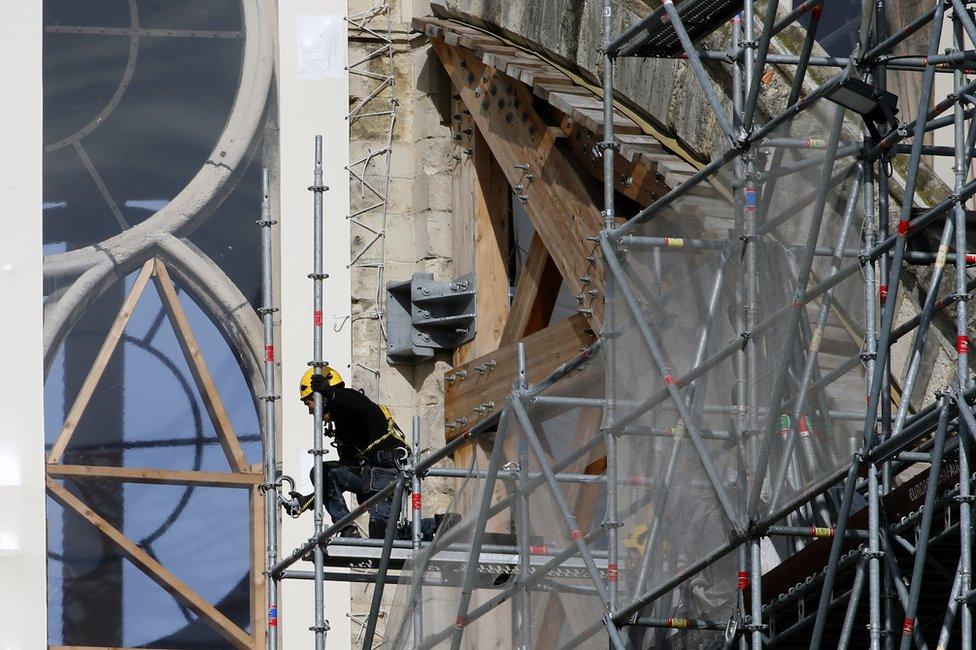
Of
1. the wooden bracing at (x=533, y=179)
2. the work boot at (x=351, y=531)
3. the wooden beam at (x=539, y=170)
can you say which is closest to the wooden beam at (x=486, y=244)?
the wooden bracing at (x=533, y=179)

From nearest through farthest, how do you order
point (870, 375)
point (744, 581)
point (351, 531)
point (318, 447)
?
point (870, 375) < point (744, 581) < point (318, 447) < point (351, 531)

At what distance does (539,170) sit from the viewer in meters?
17.5

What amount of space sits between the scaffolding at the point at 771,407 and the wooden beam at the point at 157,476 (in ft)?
22.3

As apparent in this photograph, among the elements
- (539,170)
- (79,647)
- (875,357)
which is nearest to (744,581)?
(875,357)

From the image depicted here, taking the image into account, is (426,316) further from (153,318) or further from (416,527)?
(416,527)

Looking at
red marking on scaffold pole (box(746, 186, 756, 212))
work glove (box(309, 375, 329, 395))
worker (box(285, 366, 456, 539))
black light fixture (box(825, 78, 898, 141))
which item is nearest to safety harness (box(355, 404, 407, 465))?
worker (box(285, 366, 456, 539))

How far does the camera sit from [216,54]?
20594mm

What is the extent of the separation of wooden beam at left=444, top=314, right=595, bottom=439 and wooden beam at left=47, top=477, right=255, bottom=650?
8.45ft

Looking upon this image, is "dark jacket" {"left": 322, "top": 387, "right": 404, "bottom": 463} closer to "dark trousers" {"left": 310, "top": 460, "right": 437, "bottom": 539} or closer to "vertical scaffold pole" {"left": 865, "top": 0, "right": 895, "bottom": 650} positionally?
"dark trousers" {"left": 310, "top": 460, "right": 437, "bottom": 539}

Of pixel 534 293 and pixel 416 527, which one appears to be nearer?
pixel 416 527

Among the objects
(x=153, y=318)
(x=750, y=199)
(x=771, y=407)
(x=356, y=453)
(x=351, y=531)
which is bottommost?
(x=351, y=531)

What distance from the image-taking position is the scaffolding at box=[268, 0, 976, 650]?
10.5m

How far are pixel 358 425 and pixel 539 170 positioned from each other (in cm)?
263

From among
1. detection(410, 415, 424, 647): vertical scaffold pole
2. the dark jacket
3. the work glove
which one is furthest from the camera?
the dark jacket
